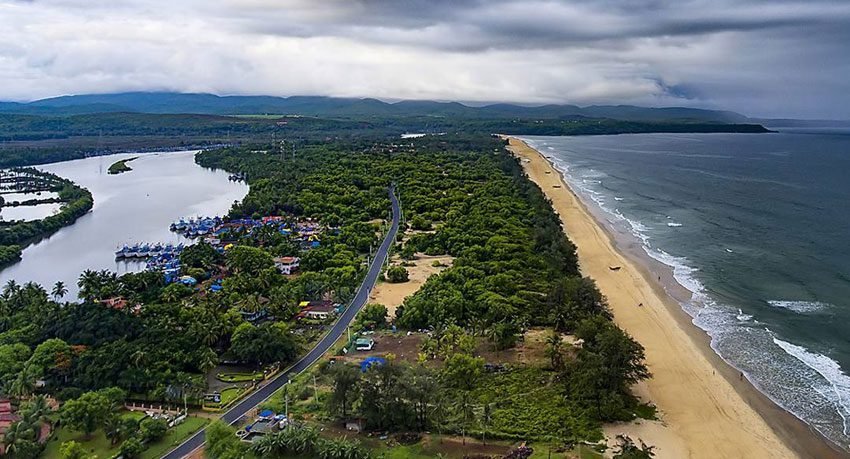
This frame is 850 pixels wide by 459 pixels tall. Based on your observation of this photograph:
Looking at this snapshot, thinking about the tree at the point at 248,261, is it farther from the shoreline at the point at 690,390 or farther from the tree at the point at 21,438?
the shoreline at the point at 690,390

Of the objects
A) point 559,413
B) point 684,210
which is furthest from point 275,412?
point 684,210

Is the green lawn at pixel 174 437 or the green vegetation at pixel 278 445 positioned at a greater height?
the green vegetation at pixel 278 445

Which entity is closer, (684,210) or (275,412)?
(275,412)

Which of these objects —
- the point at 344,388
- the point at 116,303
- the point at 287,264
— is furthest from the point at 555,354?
the point at 116,303

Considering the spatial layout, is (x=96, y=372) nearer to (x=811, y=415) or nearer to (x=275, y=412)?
(x=275, y=412)

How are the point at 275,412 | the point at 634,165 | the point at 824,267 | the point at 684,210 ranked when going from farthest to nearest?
1. the point at 634,165
2. the point at 684,210
3. the point at 824,267
4. the point at 275,412

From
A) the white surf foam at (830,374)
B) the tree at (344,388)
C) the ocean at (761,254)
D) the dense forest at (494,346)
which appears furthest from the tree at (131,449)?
the white surf foam at (830,374)

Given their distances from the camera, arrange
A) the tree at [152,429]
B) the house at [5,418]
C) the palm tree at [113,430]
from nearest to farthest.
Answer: the house at [5,418], the tree at [152,429], the palm tree at [113,430]

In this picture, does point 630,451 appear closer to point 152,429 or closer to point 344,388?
point 344,388
